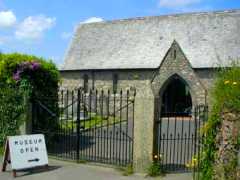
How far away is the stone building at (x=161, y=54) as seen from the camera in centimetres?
3275

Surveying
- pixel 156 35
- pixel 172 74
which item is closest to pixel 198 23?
pixel 156 35

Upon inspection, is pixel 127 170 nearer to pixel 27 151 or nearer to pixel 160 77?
pixel 27 151

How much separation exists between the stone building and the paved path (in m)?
19.7

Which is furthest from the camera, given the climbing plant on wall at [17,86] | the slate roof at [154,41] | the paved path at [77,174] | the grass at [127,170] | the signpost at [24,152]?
the slate roof at [154,41]

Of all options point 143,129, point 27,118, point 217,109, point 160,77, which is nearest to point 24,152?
point 27,118

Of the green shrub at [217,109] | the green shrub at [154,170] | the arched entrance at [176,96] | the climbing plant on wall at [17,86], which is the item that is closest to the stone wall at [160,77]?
the arched entrance at [176,96]

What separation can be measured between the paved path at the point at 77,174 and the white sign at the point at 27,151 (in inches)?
8.7

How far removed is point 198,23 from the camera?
37562mm

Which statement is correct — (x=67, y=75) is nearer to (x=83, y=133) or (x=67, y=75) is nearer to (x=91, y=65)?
(x=91, y=65)

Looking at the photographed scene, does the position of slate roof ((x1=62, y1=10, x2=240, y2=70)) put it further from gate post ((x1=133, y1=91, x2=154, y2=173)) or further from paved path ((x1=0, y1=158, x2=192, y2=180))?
gate post ((x1=133, y1=91, x2=154, y2=173))

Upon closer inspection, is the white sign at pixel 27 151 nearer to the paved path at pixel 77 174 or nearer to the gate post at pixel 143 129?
the paved path at pixel 77 174

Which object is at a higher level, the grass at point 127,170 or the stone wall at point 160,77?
the stone wall at point 160,77

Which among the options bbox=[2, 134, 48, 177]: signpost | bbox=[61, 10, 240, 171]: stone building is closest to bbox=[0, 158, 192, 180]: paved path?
bbox=[2, 134, 48, 177]: signpost

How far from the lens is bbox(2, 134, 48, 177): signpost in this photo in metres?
10.5
